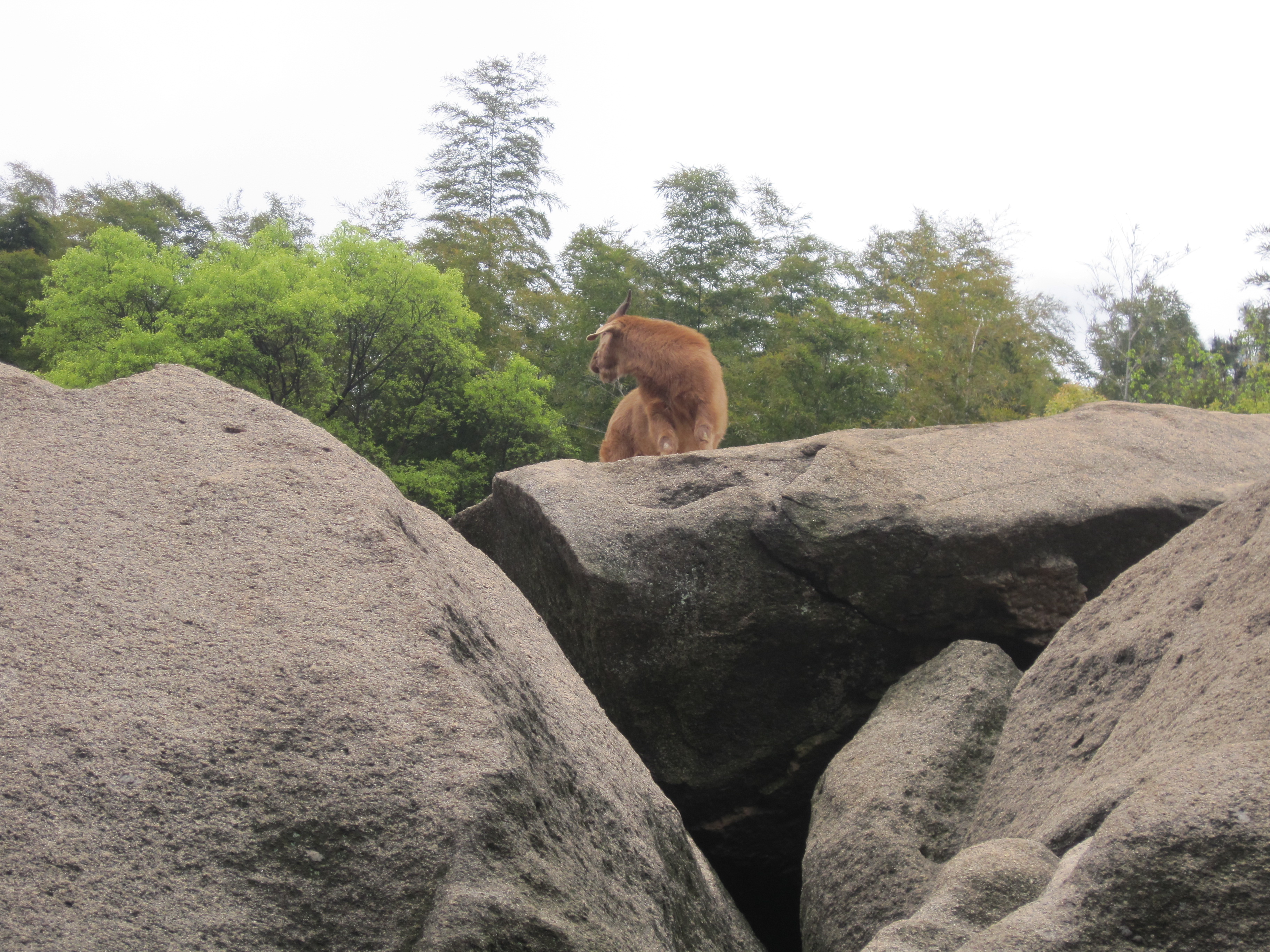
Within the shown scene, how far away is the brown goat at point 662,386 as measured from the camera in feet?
30.6

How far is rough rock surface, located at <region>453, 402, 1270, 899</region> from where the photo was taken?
5.20 meters

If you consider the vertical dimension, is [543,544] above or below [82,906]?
above

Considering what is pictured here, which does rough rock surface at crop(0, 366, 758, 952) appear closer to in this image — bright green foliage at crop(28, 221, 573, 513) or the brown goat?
the brown goat

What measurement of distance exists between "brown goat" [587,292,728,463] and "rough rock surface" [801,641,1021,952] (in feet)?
15.5

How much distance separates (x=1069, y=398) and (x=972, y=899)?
29.1 metres

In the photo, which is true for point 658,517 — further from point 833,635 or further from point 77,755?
point 77,755

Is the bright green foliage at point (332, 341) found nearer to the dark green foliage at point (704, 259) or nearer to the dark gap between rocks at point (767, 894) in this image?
the dark green foliage at point (704, 259)

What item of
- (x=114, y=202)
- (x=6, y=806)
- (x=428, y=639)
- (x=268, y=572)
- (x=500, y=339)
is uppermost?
(x=114, y=202)

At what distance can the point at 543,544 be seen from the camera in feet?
18.6

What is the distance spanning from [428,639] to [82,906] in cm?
99

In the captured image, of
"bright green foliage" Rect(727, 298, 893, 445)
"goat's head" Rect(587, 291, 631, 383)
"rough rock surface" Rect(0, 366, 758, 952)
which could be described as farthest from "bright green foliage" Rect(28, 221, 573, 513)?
"rough rock surface" Rect(0, 366, 758, 952)

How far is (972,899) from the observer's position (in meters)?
2.56

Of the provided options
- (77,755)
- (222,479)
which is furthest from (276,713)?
(222,479)

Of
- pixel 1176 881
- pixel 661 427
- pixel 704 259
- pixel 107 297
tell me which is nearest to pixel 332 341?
pixel 107 297
